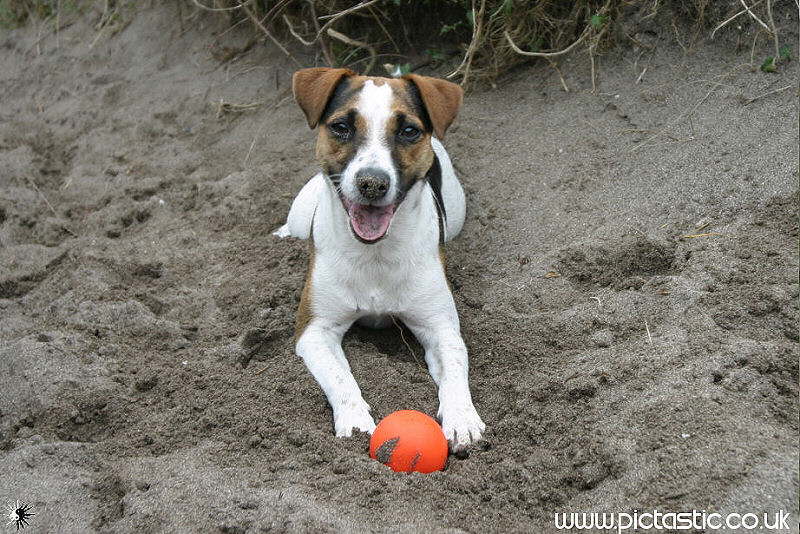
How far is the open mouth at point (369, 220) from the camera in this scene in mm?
4312

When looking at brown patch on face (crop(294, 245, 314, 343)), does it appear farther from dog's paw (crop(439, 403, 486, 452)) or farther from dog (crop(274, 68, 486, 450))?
dog's paw (crop(439, 403, 486, 452))

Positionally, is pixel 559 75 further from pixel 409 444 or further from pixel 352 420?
pixel 409 444

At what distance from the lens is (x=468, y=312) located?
16.6ft

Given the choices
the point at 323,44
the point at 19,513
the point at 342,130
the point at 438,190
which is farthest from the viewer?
the point at 323,44

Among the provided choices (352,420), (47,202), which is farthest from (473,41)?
(352,420)

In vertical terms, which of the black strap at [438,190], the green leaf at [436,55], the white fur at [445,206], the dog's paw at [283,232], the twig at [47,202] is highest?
the black strap at [438,190]

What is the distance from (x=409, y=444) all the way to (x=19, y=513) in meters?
1.63

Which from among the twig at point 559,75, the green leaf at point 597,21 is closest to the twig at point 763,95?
the green leaf at point 597,21

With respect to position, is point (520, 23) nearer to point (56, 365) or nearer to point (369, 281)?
point (369, 281)

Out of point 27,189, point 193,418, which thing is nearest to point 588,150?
point 193,418

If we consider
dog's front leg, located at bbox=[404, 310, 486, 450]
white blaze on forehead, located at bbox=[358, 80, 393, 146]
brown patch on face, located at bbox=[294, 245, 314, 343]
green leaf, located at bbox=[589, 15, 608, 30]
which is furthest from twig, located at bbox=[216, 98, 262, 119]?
dog's front leg, located at bbox=[404, 310, 486, 450]

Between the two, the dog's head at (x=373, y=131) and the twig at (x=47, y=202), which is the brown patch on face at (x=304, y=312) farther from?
the twig at (x=47, y=202)

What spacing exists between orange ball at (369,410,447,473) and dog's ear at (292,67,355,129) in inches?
67.2

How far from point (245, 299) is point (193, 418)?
1260 millimetres
